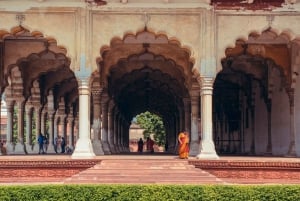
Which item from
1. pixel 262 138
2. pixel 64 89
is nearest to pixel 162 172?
pixel 262 138

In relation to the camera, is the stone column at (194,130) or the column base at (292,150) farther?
the stone column at (194,130)

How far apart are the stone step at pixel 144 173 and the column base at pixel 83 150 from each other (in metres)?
1.20

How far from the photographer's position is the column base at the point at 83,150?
14719 millimetres

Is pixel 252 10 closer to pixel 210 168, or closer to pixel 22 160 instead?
pixel 210 168

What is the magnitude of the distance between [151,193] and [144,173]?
3261mm

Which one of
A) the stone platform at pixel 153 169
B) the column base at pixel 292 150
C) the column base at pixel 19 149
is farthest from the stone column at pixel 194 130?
Result: the column base at pixel 19 149

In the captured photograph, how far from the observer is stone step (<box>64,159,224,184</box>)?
39.4 ft

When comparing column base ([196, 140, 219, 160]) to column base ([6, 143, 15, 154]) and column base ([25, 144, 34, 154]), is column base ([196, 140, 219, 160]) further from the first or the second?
column base ([25, 144, 34, 154])

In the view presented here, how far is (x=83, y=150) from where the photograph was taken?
14875 mm

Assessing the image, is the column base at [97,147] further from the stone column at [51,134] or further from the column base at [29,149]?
the stone column at [51,134]

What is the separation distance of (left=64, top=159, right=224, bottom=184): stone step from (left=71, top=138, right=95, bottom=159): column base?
1.20m

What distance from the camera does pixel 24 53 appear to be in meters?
17.9

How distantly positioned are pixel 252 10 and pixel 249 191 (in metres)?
6.92

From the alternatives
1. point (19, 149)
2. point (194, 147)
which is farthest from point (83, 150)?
point (19, 149)
